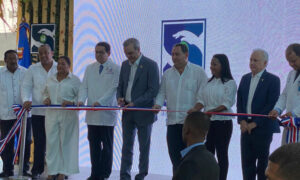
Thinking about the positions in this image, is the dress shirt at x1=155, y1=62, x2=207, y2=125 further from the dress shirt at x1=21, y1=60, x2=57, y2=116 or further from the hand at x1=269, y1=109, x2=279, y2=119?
the dress shirt at x1=21, y1=60, x2=57, y2=116

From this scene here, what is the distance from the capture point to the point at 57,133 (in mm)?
5422

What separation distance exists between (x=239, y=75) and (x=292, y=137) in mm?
1881

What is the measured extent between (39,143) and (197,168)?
380 cm

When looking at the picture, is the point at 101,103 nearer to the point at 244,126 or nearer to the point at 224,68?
the point at 224,68

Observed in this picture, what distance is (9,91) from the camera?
19.5 ft

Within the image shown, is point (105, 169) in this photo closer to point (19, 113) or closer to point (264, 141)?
point (19, 113)

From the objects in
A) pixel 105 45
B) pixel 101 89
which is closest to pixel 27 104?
pixel 101 89

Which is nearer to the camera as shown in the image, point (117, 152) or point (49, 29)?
point (117, 152)

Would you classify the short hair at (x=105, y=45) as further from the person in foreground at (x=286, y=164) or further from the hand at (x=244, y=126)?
the person in foreground at (x=286, y=164)

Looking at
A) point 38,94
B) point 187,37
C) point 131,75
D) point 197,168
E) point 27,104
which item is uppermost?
point 187,37

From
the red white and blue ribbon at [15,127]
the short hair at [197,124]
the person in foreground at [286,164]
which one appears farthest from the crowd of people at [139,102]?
the person in foreground at [286,164]

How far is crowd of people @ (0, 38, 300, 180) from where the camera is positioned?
4.44m

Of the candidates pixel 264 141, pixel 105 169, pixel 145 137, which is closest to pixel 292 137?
pixel 264 141

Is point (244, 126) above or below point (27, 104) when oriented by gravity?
below
